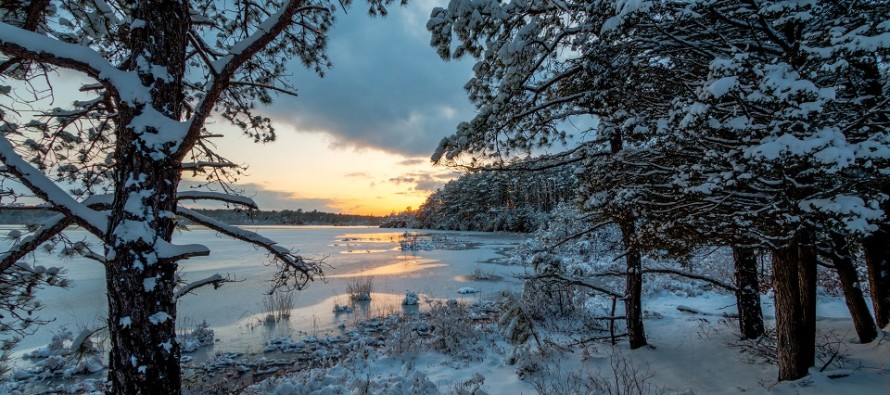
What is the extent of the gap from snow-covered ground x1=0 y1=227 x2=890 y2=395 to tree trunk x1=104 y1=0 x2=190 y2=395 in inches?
90.1

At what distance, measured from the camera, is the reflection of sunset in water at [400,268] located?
699 inches

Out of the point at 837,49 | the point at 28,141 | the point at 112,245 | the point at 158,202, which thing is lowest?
the point at 112,245

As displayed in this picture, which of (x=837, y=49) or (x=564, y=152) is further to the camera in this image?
(x=564, y=152)

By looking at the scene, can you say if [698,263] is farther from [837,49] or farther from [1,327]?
[1,327]

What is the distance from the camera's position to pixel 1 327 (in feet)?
11.7

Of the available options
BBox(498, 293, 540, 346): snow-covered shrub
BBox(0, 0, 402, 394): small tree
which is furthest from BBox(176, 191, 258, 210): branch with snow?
BBox(498, 293, 540, 346): snow-covered shrub

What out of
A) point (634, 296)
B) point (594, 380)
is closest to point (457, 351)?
point (594, 380)

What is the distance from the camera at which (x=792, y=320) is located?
3678mm

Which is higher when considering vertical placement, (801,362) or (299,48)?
(299,48)

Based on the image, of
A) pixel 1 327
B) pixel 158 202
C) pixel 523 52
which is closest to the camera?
pixel 158 202

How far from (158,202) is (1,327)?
8.14 ft

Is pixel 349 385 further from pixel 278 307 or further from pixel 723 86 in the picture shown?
pixel 278 307

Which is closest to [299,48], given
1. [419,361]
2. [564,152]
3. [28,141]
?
[28,141]

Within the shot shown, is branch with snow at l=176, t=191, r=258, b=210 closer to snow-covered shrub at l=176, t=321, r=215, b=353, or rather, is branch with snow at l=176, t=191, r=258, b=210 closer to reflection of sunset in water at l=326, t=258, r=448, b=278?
snow-covered shrub at l=176, t=321, r=215, b=353
